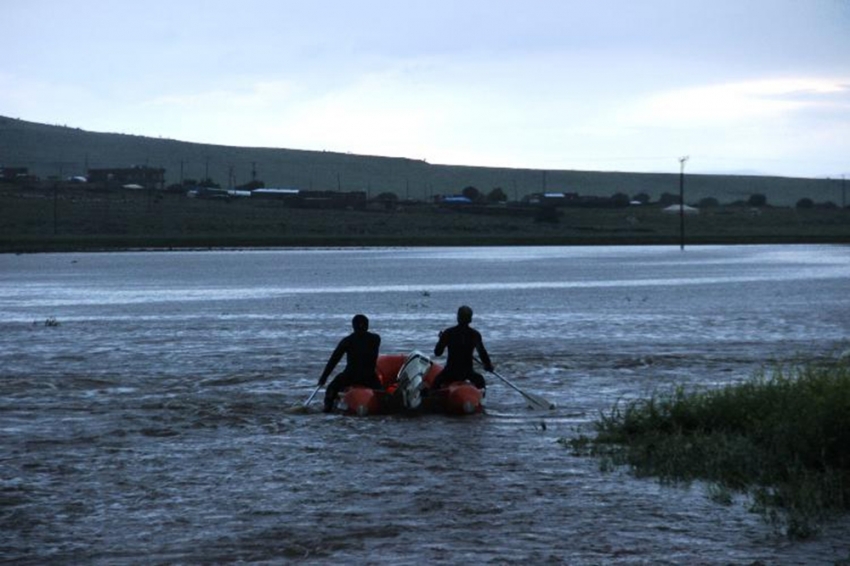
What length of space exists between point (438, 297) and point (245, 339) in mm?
15335

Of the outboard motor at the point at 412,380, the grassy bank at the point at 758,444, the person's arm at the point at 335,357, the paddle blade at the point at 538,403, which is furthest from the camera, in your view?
the paddle blade at the point at 538,403

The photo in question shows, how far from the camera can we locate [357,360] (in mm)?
17719

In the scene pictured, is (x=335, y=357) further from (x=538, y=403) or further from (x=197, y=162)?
(x=197, y=162)

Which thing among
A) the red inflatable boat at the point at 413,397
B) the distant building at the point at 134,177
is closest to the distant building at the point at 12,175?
the distant building at the point at 134,177

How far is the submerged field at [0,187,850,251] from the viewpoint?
333 feet

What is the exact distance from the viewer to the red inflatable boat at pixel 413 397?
17.6m

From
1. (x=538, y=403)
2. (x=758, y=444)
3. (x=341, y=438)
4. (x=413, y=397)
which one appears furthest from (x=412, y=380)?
(x=758, y=444)

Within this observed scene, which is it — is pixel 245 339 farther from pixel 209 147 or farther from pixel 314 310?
pixel 209 147

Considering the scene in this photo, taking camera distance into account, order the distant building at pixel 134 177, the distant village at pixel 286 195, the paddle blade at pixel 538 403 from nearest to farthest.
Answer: the paddle blade at pixel 538 403, the distant village at pixel 286 195, the distant building at pixel 134 177

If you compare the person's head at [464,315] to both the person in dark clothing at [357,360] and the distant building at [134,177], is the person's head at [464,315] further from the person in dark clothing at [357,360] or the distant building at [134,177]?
the distant building at [134,177]

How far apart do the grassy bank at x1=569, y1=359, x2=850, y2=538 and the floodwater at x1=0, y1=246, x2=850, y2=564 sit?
0.33 metres

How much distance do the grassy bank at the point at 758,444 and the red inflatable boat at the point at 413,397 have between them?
2.45 meters

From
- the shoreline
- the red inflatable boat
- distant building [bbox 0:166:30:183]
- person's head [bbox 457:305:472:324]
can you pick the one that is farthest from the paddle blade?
distant building [bbox 0:166:30:183]

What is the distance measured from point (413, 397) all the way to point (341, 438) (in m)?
1.86
